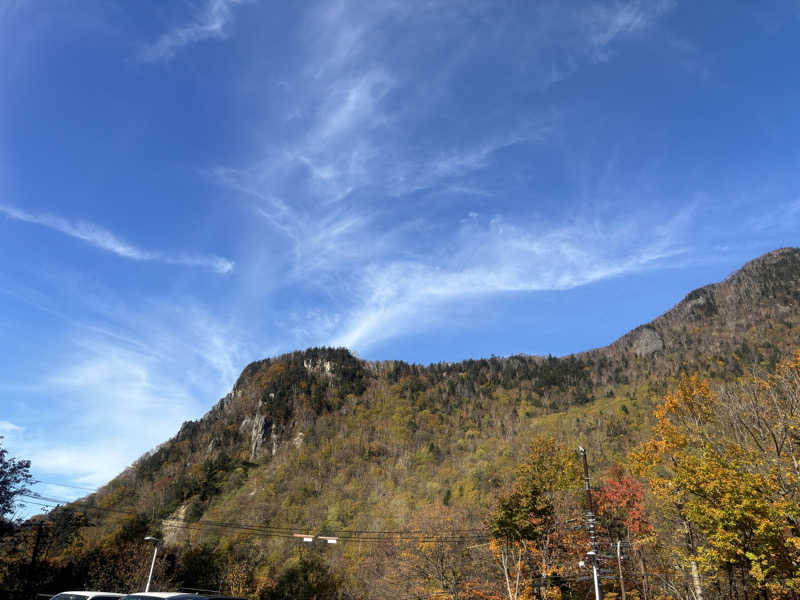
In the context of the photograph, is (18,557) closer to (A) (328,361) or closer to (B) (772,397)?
(B) (772,397)

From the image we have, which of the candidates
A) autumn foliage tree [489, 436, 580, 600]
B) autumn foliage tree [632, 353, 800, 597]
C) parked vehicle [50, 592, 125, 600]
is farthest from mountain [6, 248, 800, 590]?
parked vehicle [50, 592, 125, 600]

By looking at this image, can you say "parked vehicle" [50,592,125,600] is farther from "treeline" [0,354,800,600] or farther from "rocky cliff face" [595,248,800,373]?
"rocky cliff face" [595,248,800,373]

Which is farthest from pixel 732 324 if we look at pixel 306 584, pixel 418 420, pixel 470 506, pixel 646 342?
pixel 306 584

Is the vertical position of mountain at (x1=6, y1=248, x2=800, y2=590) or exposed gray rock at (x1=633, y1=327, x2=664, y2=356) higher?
exposed gray rock at (x1=633, y1=327, x2=664, y2=356)

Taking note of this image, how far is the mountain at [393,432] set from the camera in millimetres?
82875

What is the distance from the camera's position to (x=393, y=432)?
143500mm

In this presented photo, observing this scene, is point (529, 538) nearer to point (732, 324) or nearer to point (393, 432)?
point (393, 432)

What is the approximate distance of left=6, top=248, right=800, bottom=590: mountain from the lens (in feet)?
272

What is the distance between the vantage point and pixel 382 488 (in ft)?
351

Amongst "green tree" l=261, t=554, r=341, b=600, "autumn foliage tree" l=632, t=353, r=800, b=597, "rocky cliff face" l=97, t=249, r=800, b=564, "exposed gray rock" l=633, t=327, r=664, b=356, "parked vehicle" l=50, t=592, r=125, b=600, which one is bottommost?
"green tree" l=261, t=554, r=341, b=600

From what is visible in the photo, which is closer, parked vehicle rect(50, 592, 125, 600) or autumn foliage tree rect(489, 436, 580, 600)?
parked vehicle rect(50, 592, 125, 600)

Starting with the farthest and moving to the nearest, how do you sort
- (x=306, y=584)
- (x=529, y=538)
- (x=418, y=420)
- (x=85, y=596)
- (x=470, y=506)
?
(x=418, y=420) < (x=306, y=584) < (x=470, y=506) < (x=529, y=538) < (x=85, y=596)

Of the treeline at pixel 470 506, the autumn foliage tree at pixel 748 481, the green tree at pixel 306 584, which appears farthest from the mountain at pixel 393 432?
the autumn foliage tree at pixel 748 481

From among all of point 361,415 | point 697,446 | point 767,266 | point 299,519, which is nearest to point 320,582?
point 299,519
